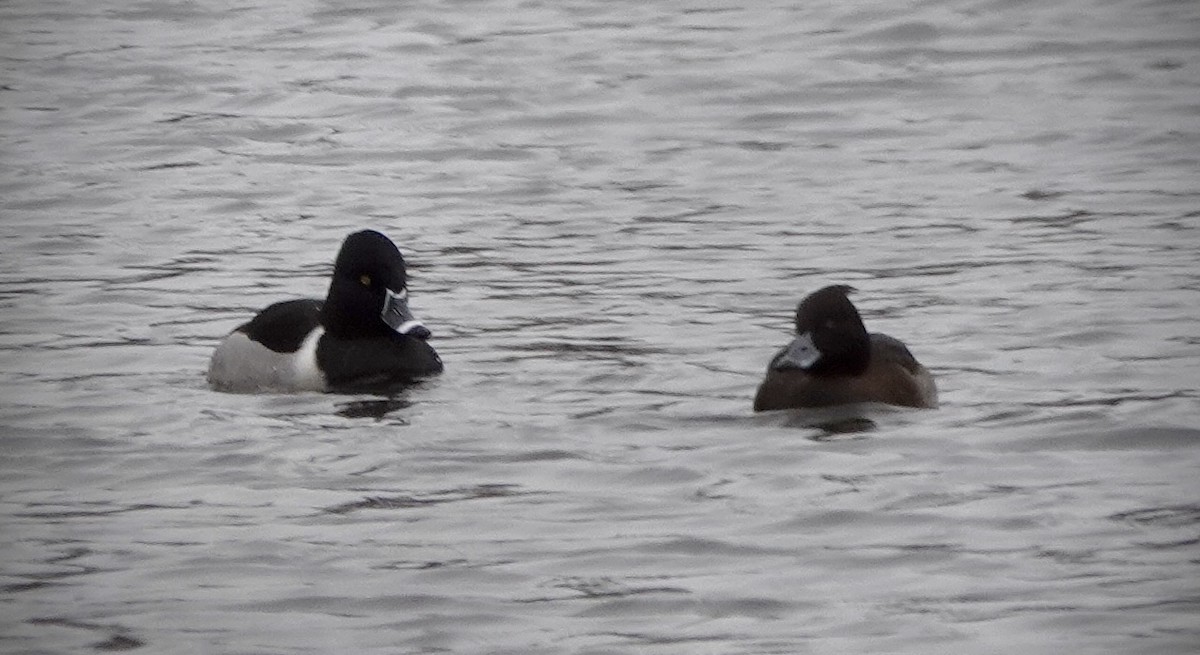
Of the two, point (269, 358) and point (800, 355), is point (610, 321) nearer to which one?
point (269, 358)

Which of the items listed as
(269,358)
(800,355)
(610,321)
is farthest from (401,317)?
(800,355)

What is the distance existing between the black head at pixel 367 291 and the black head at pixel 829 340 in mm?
1974

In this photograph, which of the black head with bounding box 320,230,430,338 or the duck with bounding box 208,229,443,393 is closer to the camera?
the duck with bounding box 208,229,443,393

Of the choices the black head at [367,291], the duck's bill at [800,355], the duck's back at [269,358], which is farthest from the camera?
the black head at [367,291]

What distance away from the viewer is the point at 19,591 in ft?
25.1

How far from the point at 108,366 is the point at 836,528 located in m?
4.25

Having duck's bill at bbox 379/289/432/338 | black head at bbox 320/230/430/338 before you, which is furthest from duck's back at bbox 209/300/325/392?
duck's bill at bbox 379/289/432/338

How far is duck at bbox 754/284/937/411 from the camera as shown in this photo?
31.3ft

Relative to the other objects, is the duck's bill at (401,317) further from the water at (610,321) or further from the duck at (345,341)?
the water at (610,321)

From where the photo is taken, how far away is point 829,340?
9.55 meters

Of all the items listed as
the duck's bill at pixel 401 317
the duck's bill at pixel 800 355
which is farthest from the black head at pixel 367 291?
the duck's bill at pixel 800 355

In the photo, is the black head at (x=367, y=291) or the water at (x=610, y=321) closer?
the water at (x=610, y=321)

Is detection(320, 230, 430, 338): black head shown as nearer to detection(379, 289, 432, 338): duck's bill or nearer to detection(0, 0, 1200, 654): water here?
detection(379, 289, 432, 338): duck's bill

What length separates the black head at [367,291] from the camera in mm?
10852
